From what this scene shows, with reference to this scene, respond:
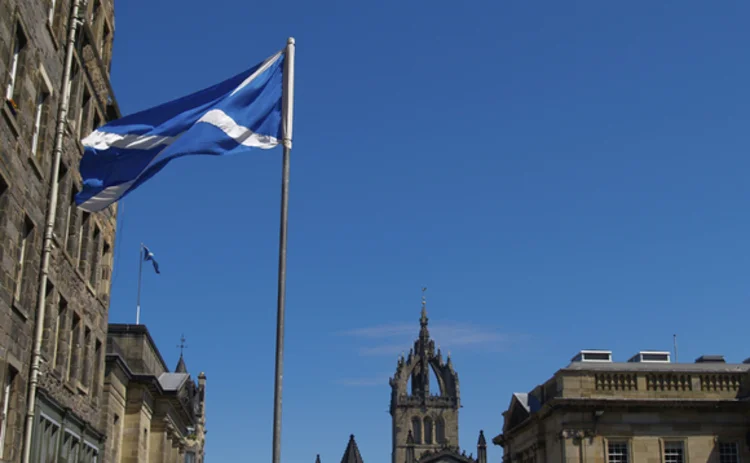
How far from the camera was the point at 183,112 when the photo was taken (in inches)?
693

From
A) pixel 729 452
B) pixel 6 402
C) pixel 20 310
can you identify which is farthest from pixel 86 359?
pixel 729 452

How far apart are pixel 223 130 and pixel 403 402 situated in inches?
5645

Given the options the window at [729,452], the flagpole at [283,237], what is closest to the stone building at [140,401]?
the flagpole at [283,237]

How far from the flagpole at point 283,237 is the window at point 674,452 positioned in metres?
29.3

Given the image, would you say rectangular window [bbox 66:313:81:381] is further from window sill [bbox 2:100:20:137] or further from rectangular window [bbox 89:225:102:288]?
window sill [bbox 2:100:20:137]

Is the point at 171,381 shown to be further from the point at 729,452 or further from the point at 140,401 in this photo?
the point at 729,452

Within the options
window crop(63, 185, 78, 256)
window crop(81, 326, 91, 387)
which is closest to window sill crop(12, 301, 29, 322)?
window crop(63, 185, 78, 256)

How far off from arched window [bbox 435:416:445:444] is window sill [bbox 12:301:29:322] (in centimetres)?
13960

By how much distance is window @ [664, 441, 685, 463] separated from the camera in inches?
1609

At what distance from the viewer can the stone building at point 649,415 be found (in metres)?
40.8

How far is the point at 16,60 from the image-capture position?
19.8 m

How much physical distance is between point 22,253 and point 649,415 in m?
28.1

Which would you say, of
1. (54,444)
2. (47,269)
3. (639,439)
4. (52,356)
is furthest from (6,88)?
(639,439)

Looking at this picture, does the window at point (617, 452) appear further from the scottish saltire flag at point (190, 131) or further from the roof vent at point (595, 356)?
the scottish saltire flag at point (190, 131)
